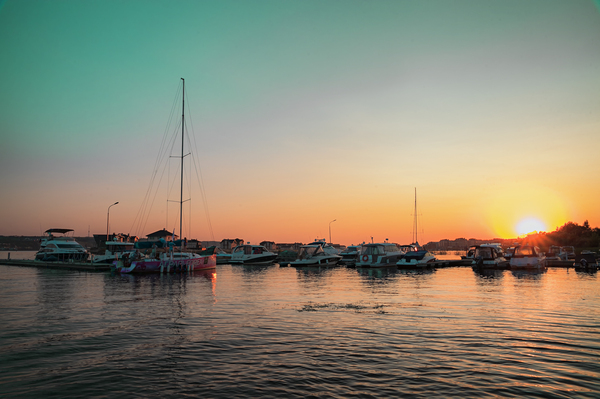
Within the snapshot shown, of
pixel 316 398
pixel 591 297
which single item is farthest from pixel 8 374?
pixel 591 297

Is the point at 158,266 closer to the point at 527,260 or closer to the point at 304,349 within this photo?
the point at 304,349

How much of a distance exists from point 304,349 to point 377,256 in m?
45.0

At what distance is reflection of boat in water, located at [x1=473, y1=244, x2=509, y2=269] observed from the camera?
170ft

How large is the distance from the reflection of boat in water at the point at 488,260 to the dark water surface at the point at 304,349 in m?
32.5

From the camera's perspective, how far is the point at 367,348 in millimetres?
11375

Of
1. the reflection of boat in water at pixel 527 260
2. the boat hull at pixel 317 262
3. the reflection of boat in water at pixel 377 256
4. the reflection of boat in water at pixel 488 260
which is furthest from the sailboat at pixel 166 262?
the reflection of boat in water at pixel 527 260

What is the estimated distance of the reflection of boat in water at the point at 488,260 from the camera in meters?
51.9

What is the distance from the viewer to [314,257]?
206 ft

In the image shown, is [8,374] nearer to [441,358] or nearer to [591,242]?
[441,358]

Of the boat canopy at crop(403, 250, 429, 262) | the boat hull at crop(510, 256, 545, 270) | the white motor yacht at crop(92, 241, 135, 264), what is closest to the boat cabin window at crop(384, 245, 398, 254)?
the boat canopy at crop(403, 250, 429, 262)

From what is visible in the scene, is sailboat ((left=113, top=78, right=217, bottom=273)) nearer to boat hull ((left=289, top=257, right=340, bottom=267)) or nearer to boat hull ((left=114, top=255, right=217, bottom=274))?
boat hull ((left=114, top=255, right=217, bottom=274))

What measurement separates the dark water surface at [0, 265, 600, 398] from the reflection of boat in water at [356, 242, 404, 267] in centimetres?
3317

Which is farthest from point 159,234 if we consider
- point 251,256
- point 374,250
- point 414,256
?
point 414,256

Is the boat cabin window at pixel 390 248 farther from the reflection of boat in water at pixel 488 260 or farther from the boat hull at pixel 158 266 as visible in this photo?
the boat hull at pixel 158 266
